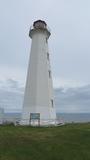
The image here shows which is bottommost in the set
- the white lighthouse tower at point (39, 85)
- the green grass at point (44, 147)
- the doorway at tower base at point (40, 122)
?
the green grass at point (44, 147)

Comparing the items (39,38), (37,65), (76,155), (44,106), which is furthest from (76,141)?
(39,38)

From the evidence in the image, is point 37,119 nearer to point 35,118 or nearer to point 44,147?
point 35,118

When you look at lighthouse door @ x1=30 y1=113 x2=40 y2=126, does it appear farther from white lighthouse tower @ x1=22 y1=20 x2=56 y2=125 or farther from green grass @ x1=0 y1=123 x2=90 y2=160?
green grass @ x1=0 y1=123 x2=90 y2=160

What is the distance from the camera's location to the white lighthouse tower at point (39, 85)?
2755 cm

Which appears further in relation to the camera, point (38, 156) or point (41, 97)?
point (41, 97)

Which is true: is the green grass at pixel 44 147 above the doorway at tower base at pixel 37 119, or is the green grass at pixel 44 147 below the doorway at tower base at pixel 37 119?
below

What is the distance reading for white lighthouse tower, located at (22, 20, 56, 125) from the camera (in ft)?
90.4

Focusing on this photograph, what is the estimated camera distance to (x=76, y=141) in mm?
16516

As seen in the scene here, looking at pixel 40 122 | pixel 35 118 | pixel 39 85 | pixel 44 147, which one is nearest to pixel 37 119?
pixel 35 118

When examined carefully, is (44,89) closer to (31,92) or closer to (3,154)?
(31,92)

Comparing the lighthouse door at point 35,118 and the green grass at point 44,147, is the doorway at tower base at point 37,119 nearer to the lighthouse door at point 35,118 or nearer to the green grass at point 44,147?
the lighthouse door at point 35,118

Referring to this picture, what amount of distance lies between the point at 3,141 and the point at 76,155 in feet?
14.0

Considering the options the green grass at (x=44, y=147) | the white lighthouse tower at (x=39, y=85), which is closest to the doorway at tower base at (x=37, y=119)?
the white lighthouse tower at (x=39, y=85)

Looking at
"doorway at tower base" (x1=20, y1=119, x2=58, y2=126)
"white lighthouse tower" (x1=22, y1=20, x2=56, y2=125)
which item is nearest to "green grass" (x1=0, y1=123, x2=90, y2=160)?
"doorway at tower base" (x1=20, y1=119, x2=58, y2=126)
